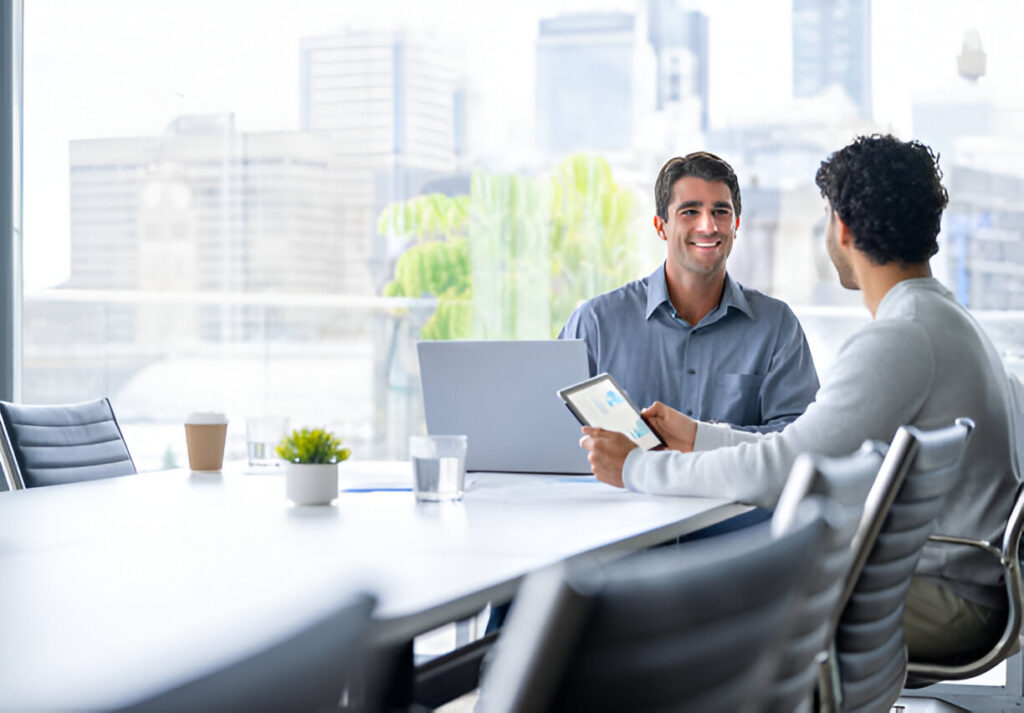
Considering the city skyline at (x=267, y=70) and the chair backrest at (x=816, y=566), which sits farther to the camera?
the city skyline at (x=267, y=70)

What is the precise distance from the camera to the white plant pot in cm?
208

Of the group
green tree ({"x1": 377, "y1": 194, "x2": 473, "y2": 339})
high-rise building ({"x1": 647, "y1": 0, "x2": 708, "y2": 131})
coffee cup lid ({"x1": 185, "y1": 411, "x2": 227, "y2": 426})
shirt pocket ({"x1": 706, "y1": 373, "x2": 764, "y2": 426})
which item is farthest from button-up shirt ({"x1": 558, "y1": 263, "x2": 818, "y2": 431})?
high-rise building ({"x1": 647, "y1": 0, "x2": 708, "y2": 131})

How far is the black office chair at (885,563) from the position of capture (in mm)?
1552

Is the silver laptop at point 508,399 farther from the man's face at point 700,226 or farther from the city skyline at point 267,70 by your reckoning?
the city skyline at point 267,70

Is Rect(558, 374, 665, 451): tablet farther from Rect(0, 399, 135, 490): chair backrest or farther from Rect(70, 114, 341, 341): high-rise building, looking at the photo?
Rect(70, 114, 341, 341): high-rise building

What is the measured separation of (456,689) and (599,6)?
3527 millimetres

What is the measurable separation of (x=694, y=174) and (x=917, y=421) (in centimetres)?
152

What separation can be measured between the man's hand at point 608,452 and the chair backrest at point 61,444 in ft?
4.24

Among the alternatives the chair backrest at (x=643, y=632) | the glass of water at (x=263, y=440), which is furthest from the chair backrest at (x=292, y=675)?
the glass of water at (x=263, y=440)

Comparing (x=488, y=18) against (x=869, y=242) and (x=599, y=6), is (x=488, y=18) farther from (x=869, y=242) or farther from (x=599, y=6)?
(x=869, y=242)

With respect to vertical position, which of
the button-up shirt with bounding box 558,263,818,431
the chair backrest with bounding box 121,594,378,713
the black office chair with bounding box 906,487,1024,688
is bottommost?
the black office chair with bounding box 906,487,1024,688

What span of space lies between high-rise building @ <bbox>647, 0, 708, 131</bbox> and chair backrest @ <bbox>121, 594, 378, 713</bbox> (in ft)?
14.4

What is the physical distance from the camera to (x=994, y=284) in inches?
179

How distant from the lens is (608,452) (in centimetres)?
231
